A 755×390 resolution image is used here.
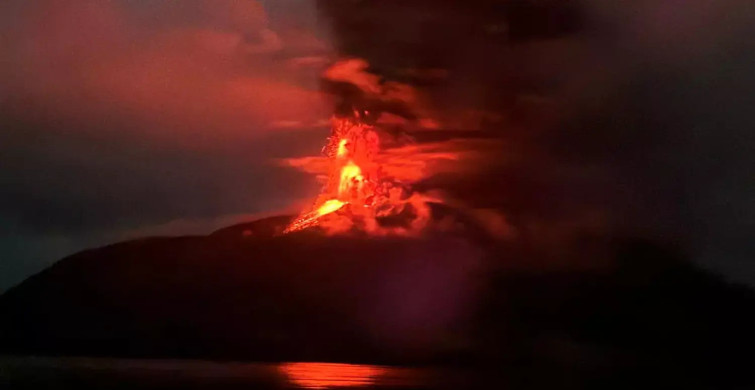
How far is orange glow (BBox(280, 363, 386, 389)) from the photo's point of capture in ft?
64.0

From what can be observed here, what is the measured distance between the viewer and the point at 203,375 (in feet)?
65.7

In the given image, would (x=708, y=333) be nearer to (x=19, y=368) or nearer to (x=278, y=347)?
(x=278, y=347)

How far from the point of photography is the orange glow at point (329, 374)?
19516 mm

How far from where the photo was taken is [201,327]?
21797 millimetres

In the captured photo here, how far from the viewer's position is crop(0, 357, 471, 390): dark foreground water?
56.5ft

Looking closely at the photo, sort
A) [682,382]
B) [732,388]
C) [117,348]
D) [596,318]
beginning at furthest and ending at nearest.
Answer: [117,348]
[596,318]
[682,382]
[732,388]

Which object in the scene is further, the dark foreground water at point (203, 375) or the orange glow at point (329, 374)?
the orange glow at point (329, 374)

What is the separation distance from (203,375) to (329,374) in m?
3.14

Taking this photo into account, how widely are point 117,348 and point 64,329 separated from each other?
1263 mm

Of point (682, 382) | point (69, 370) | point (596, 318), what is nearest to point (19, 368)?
point (69, 370)

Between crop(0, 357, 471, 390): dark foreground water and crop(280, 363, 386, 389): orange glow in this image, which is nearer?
crop(0, 357, 471, 390): dark foreground water

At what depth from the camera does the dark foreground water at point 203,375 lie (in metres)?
17.2

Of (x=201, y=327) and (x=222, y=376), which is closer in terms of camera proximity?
(x=222, y=376)

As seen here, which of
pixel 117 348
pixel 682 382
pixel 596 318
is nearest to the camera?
pixel 682 382
